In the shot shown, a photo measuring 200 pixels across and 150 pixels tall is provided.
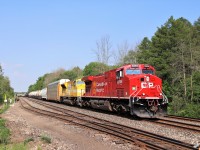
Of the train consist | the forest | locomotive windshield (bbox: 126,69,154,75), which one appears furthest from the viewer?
the forest

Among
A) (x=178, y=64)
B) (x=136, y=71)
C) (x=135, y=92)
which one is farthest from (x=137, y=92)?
(x=178, y=64)

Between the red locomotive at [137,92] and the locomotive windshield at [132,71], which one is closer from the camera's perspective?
the red locomotive at [137,92]

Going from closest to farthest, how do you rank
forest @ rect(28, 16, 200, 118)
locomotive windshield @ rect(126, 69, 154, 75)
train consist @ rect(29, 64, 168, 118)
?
train consist @ rect(29, 64, 168, 118), locomotive windshield @ rect(126, 69, 154, 75), forest @ rect(28, 16, 200, 118)

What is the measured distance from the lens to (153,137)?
1226 centimetres

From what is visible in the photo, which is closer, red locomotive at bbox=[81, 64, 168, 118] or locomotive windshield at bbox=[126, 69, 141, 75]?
red locomotive at bbox=[81, 64, 168, 118]

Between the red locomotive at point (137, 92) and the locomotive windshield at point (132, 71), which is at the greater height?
the locomotive windshield at point (132, 71)

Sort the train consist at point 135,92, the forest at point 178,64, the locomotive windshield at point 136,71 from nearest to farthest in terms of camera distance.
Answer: the train consist at point 135,92 < the locomotive windshield at point 136,71 < the forest at point 178,64

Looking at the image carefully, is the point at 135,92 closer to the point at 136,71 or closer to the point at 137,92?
the point at 137,92

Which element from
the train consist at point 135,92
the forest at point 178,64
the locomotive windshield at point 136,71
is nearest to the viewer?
the train consist at point 135,92

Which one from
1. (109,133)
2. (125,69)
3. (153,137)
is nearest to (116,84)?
(125,69)

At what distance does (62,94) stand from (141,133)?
113ft

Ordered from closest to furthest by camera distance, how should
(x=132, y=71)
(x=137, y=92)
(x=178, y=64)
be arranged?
(x=137, y=92) < (x=132, y=71) < (x=178, y=64)

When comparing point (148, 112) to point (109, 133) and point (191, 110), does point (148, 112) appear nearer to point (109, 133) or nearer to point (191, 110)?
point (109, 133)

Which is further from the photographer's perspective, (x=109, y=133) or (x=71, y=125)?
(x=71, y=125)
